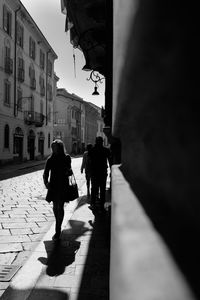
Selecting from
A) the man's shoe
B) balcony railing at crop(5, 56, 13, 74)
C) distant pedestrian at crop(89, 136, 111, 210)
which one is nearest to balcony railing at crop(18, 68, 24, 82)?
balcony railing at crop(5, 56, 13, 74)

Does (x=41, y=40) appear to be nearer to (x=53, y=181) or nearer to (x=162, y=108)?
(x=53, y=181)

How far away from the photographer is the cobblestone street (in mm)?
5324

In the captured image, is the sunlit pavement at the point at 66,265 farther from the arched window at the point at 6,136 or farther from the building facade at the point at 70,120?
the building facade at the point at 70,120

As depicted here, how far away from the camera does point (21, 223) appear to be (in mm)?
7289

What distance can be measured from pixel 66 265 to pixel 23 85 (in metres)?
28.9

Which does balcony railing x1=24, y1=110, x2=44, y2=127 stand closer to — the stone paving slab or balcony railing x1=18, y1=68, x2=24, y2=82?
balcony railing x1=18, y1=68, x2=24, y2=82

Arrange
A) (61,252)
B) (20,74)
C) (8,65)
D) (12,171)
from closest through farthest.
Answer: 1. (61,252)
2. (12,171)
3. (8,65)
4. (20,74)

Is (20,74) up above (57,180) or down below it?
above

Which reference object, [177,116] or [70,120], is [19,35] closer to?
[70,120]

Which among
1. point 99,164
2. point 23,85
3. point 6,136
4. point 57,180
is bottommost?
point 57,180

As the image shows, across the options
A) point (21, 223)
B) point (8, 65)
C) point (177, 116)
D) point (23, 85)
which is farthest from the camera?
point (23, 85)

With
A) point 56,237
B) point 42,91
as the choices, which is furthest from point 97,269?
point 42,91

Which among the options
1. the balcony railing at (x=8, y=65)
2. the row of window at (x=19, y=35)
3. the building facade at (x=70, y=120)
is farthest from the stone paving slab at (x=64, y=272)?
the building facade at (x=70, y=120)

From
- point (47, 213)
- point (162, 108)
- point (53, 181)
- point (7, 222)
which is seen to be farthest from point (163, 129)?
point (47, 213)
